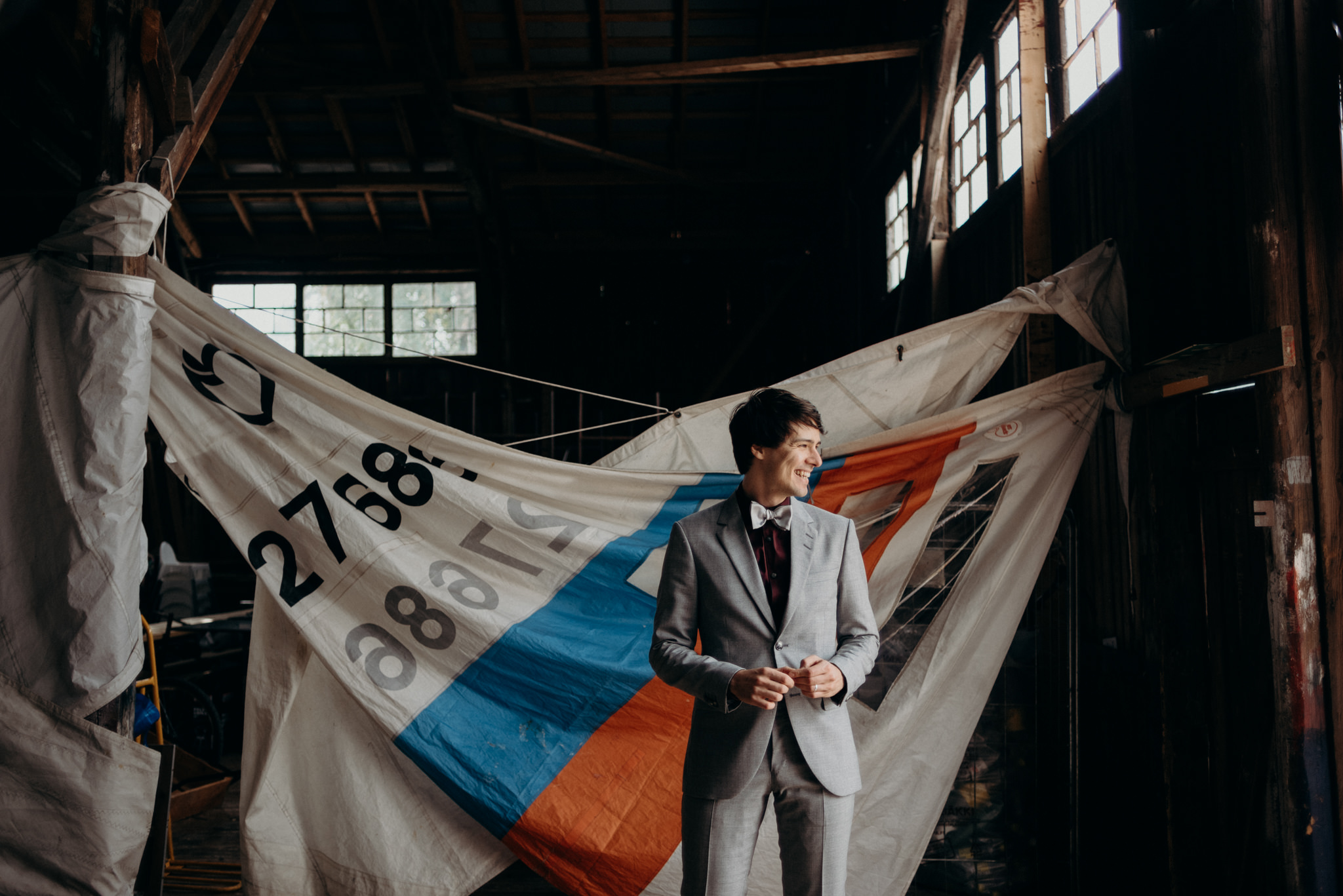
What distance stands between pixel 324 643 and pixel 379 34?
6040mm

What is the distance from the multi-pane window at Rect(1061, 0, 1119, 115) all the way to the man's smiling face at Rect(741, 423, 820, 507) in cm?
205

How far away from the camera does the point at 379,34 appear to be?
6719mm

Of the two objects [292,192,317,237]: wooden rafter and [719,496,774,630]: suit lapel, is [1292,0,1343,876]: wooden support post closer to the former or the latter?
[719,496,774,630]: suit lapel

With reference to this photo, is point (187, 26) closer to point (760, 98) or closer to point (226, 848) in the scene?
point (226, 848)

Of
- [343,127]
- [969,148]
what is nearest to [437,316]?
[343,127]

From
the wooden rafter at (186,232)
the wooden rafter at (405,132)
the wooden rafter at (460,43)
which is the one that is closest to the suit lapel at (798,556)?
the wooden rafter at (460,43)

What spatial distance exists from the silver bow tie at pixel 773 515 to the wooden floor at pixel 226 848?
1.80 meters

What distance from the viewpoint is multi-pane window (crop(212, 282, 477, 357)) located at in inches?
360

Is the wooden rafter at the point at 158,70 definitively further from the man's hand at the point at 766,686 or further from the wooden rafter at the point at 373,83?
the wooden rafter at the point at 373,83

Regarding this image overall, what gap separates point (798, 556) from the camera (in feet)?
5.08

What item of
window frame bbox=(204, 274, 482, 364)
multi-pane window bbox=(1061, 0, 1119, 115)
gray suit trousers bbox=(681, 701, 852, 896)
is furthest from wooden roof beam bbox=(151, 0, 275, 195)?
window frame bbox=(204, 274, 482, 364)

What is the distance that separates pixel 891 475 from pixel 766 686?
1.15 metres

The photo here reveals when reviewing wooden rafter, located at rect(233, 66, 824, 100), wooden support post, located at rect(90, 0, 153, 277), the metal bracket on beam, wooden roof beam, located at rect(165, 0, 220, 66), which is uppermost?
wooden rafter, located at rect(233, 66, 824, 100)

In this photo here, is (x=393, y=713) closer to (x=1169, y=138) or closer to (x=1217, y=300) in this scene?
(x=1217, y=300)
